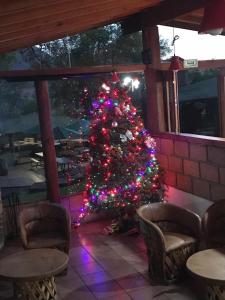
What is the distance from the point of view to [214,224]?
179 inches

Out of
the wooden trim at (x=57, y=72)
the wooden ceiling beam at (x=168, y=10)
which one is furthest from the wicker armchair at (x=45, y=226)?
the wooden ceiling beam at (x=168, y=10)

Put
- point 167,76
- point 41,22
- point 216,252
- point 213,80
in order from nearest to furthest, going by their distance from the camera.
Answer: point 41,22
point 216,252
point 167,76
point 213,80

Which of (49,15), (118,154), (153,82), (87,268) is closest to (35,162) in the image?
(118,154)

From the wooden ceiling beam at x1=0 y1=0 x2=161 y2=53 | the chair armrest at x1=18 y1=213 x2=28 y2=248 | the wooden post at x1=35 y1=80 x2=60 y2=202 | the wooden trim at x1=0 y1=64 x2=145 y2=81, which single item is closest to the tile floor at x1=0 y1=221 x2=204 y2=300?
the chair armrest at x1=18 y1=213 x2=28 y2=248

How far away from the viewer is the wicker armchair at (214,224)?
14.7 ft

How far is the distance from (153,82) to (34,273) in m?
3.91

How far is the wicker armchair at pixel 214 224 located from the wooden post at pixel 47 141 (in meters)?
2.79

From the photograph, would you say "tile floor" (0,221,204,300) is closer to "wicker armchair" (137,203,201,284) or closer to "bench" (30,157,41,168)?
"wicker armchair" (137,203,201,284)

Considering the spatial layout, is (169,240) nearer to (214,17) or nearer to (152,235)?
(152,235)

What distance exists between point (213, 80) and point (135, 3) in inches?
140

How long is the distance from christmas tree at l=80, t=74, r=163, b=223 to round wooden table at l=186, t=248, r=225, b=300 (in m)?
2.24

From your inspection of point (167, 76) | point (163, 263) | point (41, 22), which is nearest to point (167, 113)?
point (167, 76)

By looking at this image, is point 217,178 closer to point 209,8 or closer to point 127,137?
point 127,137

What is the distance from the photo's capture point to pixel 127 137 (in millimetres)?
5992
